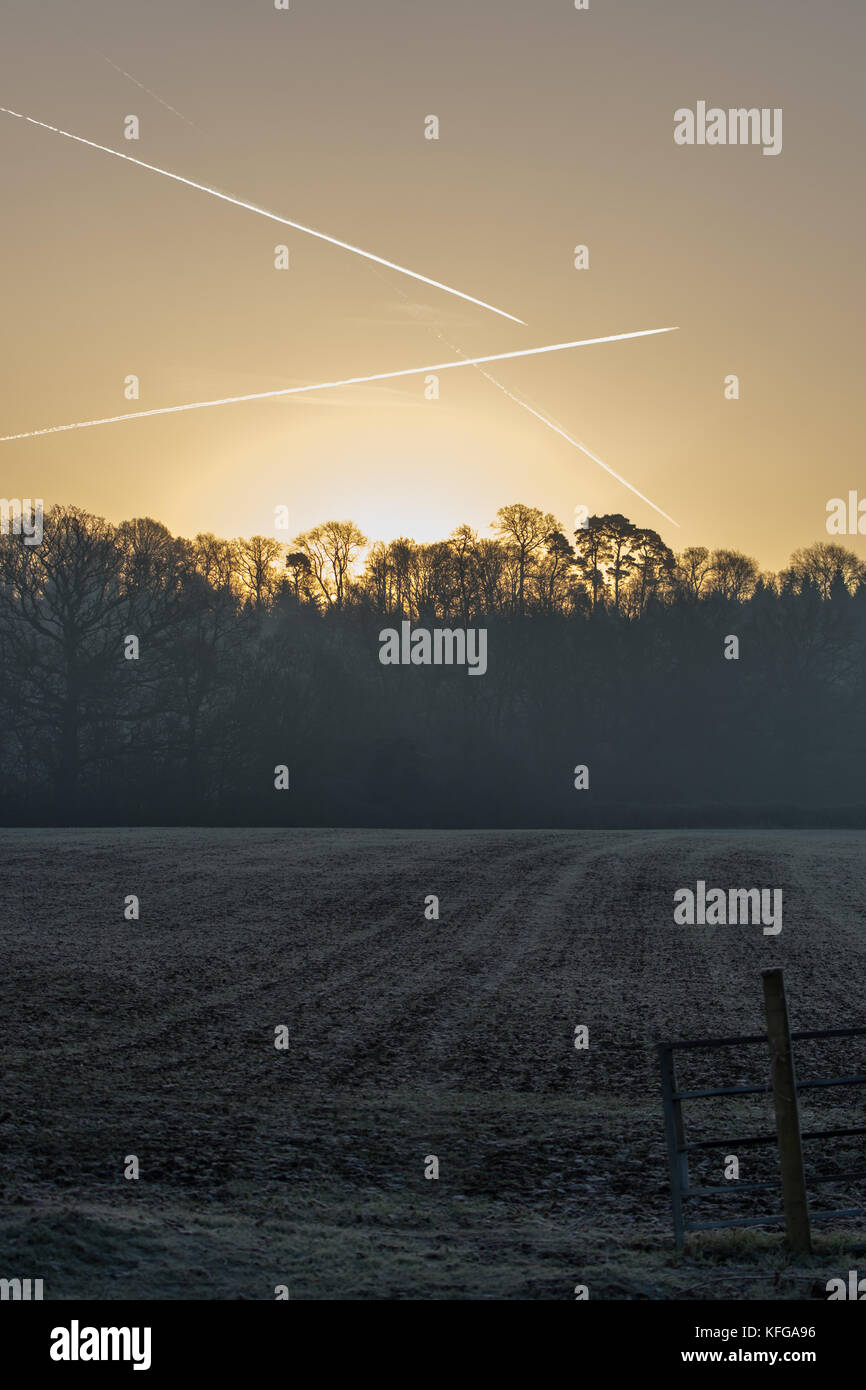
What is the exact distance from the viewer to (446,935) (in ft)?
92.8

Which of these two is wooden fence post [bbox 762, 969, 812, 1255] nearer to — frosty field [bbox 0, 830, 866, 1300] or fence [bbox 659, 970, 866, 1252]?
fence [bbox 659, 970, 866, 1252]

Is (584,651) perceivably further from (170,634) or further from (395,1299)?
(395,1299)

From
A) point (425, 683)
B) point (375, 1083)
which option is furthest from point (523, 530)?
point (375, 1083)

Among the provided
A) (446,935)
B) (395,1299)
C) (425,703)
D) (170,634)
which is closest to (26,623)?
(170,634)

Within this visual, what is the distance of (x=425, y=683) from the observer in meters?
91.1

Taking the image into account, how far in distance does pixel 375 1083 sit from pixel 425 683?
249 feet

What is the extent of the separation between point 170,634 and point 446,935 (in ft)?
162

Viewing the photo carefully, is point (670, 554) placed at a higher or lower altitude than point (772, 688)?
Result: higher

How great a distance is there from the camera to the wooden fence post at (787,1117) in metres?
9.03

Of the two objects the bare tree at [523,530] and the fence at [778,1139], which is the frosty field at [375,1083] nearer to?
the fence at [778,1139]

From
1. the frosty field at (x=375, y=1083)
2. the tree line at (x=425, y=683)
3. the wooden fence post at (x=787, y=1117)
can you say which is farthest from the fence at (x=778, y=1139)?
the tree line at (x=425, y=683)

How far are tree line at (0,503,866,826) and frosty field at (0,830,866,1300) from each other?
35.8 m
